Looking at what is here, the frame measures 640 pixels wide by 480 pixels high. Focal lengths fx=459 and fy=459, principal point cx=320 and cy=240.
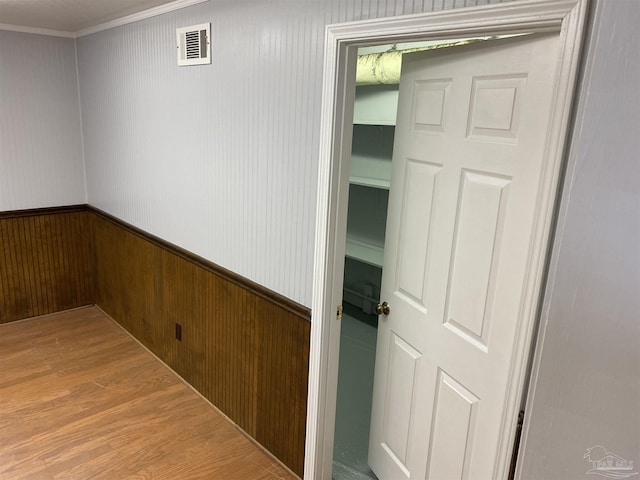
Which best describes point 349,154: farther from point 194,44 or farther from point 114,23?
point 114,23

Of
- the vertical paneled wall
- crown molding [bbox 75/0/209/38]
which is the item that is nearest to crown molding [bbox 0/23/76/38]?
crown molding [bbox 75/0/209/38]

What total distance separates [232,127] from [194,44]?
498mm

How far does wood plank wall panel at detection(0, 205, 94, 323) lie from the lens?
3.51m

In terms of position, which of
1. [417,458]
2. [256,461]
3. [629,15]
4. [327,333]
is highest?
[629,15]

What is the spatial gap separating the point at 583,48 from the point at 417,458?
1.56 meters

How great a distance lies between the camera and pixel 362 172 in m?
3.74

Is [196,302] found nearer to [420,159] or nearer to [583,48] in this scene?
[420,159]

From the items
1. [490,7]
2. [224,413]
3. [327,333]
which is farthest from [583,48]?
[224,413]

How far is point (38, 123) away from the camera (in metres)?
3.47

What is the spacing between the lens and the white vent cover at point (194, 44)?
2.21 metres

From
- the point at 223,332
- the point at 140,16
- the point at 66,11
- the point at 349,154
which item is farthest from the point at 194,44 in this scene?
the point at 223,332

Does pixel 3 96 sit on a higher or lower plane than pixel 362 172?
higher

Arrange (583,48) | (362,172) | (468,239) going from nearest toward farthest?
1. (583,48)
2. (468,239)
3. (362,172)

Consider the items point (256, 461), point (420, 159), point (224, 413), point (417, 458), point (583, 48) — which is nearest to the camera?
point (583, 48)
